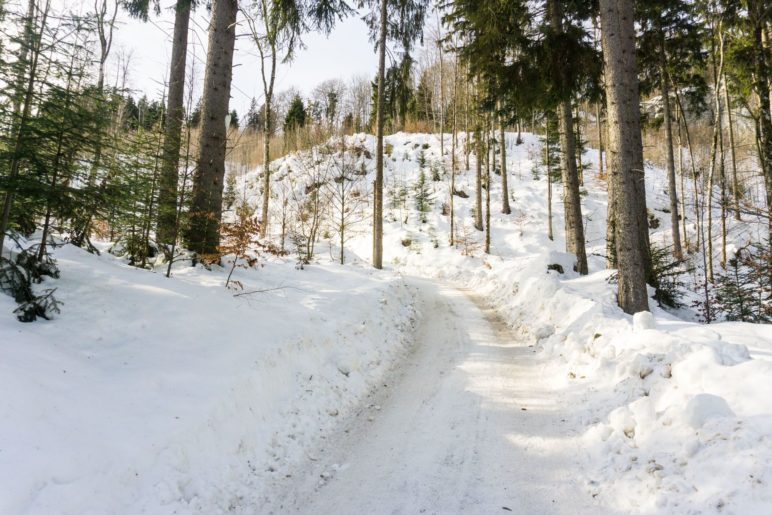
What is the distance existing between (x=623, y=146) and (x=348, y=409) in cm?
598

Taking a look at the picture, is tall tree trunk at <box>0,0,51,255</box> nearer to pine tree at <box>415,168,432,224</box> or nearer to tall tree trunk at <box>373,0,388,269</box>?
tall tree trunk at <box>373,0,388,269</box>

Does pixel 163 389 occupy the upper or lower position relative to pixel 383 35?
lower

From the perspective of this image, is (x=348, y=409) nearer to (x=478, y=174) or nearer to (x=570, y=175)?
(x=570, y=175)

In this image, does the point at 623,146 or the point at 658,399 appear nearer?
the point at 658,399

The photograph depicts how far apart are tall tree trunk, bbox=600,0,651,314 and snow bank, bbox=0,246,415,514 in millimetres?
4249

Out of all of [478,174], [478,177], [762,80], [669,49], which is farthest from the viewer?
[478,177]

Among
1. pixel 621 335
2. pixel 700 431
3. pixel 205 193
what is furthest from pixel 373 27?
pixel 700 431

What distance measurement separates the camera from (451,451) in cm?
382

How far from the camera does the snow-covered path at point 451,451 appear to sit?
3168 millimetres

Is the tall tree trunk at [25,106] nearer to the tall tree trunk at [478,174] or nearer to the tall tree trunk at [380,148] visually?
the tall tree trunk at [380,148]

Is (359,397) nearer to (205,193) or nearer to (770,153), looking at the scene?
(205,193)

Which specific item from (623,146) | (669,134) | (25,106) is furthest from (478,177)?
(25,106)

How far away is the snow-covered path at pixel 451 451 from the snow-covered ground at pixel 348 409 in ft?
0.07

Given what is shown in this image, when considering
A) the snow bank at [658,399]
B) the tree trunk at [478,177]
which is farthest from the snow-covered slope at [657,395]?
the tree trunk at [478,177]
